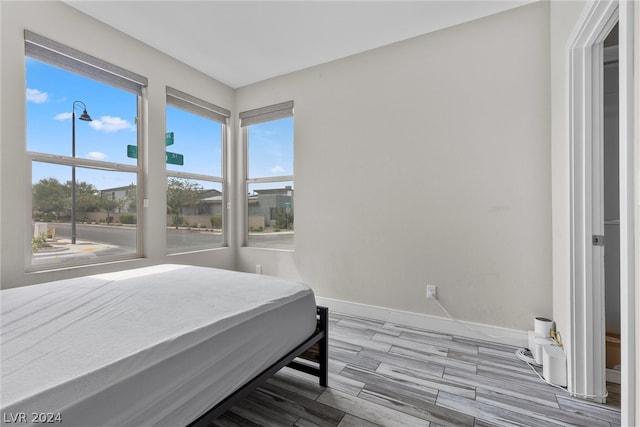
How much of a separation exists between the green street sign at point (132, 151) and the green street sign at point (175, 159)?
329 mm

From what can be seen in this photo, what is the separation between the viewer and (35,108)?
Answer: 2.27m

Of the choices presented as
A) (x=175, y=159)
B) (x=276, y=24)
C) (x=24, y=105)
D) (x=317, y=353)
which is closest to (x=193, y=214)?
(x=175, y=159)

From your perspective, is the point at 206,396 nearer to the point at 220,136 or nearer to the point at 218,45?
A: the point at 218,45

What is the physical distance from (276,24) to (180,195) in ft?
6.88

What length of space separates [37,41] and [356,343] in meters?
3.45

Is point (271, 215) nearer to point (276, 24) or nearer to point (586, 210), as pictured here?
point (276, 24)

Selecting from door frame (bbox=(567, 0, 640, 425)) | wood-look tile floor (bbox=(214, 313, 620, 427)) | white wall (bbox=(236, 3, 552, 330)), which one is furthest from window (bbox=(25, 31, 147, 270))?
door frame (bbox=(567, 0, 640, 425))

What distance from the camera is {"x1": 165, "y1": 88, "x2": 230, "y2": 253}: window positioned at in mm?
3281

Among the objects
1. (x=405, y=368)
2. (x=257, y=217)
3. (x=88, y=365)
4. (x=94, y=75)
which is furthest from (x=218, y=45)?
(x=405, y=368)

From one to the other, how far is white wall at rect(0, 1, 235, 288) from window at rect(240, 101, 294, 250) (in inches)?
30.9

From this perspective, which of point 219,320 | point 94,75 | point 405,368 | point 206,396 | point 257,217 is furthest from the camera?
point 257,217

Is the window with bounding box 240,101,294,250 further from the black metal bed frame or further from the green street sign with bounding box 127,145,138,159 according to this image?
the black metal bed frame

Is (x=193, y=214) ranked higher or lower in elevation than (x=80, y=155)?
lower

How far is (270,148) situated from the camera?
12.4ft
